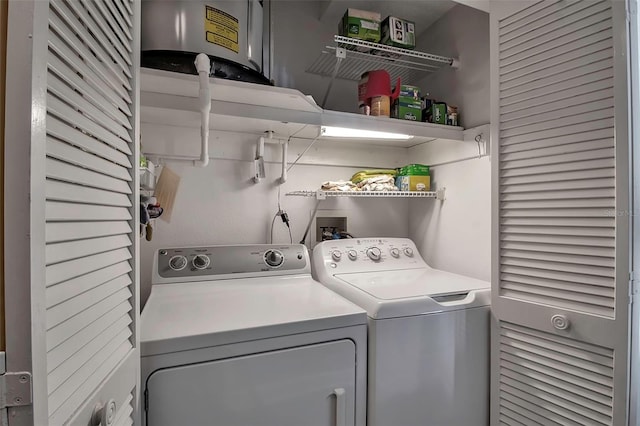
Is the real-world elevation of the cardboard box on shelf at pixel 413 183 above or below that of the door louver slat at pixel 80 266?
above

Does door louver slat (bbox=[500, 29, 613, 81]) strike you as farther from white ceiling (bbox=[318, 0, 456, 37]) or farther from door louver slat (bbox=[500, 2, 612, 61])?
white ceiling (bbox=[318, 0, 456, 37])

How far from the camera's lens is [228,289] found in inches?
54.3

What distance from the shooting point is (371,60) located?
1821mm

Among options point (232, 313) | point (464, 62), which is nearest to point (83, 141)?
point (232, 313)

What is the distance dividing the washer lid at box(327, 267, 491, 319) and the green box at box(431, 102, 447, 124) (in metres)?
0.93

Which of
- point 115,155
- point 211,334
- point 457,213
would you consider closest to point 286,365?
point 211,334

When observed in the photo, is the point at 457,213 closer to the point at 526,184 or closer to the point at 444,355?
the point at 526,184

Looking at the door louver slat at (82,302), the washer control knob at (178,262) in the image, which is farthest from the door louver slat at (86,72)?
the washer control knob at (178,262)

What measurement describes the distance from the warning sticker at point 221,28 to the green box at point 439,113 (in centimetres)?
118

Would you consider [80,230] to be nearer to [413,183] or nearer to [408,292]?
[408,292]

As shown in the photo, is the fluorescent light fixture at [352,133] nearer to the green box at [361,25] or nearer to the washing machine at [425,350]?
the green box at [361,25]

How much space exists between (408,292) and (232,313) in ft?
2.44

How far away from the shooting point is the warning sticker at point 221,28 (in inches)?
46.2

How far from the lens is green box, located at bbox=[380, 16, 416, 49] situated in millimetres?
1646
